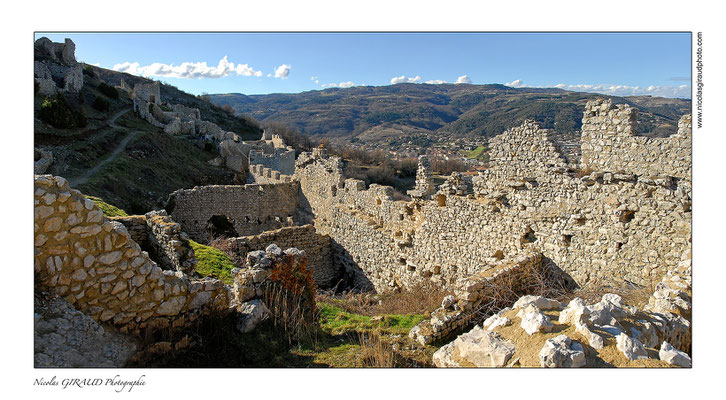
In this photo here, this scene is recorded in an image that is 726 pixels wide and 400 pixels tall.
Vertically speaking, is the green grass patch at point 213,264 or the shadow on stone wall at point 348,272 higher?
the green grass patch at point 213,264

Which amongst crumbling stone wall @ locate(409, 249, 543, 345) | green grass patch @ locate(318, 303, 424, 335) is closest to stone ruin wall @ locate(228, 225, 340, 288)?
green grass patch @ locate(318, 303, 424, 335)

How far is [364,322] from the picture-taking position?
6.53 meters

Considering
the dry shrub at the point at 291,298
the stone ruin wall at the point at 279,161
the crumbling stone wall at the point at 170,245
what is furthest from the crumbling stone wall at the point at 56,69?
the dry shrub at the point at 291,298

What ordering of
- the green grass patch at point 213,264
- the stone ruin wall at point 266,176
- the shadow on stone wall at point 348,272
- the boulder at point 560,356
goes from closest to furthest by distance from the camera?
the boulder at point 560,356 → the green grass patch at point 213,264 → the shadow on stone wall at point 348,272 → the stone ruin wall at point 266,176

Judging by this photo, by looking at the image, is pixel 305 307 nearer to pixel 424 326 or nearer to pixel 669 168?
pixel 424 326

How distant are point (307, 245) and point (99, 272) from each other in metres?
8.49

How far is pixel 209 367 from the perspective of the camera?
14.3 feet

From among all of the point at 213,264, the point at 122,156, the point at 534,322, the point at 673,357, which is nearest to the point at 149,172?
the point at 122,156

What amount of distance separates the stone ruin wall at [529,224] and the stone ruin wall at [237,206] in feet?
21.4

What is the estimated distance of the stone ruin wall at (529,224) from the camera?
6.26 meters

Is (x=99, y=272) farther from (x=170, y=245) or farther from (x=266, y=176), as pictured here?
(x=266, y=176)

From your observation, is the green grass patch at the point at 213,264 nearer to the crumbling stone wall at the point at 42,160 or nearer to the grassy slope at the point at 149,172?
the grassy slope at the point at 149,172

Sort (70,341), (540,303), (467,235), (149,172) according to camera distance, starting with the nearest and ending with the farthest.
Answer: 1. (70,341)
2. (540,303)
3. (467,235)
4. (149,172)

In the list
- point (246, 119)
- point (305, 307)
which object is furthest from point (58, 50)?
point (305, 307)
